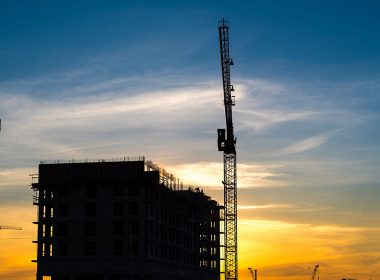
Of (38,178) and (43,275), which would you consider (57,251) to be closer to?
(43,275)

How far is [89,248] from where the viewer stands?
165500 millimetres

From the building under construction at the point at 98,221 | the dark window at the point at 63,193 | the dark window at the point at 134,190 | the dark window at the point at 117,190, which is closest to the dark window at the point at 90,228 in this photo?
the building under construction at the point at 98,221

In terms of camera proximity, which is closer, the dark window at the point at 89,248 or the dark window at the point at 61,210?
the dark window at the point at 89,248

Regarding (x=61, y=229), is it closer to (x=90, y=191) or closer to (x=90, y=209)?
(x=90, y=209)

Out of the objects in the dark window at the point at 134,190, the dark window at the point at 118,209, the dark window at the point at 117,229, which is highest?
the dark window at the point at 134,190

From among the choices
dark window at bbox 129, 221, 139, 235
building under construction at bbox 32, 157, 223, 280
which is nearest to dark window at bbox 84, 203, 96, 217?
building under construction at bbox 32, 157, 223, 280

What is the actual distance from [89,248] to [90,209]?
29.5 feet

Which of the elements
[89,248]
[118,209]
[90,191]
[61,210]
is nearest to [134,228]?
[118,209]

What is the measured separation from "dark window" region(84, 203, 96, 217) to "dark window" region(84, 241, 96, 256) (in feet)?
21.1

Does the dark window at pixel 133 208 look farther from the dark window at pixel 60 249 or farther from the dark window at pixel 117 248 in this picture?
the dark window at pixel 60 249

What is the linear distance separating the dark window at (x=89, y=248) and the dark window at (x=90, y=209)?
6.44m

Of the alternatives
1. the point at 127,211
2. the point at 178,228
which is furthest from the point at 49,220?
the point at 178,228

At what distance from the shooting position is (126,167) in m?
169

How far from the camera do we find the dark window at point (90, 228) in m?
166
